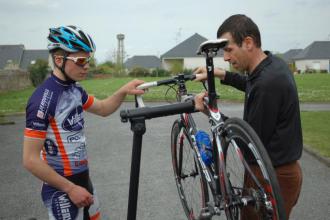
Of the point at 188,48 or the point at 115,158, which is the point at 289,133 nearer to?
the point at 115,158

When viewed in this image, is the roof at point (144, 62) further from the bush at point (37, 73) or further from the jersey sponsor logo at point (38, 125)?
the jersey sponsor logo at point (38, 125)

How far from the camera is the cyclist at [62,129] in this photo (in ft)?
8.10

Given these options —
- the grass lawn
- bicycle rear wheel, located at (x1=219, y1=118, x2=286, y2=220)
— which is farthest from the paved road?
bicycle rear wheel, located at (x1=219, y1=118, x2=286, y2=220)

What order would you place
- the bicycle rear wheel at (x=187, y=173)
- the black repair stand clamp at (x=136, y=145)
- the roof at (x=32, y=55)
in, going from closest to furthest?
1. the black repair stand clamp at (x=136, y=145)
2. the bicycle rear wheel at (x=187, y=173)
3. the roof at (x=32, y=55)

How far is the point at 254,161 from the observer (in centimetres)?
228

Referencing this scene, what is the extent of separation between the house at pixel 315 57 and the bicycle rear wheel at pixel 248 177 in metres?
94.3

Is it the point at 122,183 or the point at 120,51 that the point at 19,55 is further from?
the point at 122,183

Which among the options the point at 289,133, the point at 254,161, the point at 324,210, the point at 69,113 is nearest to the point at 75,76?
the point at 69,113

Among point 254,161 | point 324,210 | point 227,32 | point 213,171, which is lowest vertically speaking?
point 324,210

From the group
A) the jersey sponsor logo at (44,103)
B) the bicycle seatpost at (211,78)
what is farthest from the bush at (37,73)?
the bicycle seatpost at (211,78)

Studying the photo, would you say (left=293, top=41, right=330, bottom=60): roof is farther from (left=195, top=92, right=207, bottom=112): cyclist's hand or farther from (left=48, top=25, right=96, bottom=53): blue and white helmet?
(left=48, top=25, right=96, bottom=53): blue and white helmet

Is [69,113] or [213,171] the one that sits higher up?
[69,113]

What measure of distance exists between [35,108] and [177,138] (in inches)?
73.9

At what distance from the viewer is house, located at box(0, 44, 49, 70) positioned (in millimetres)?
73338
